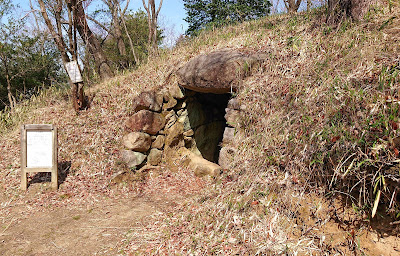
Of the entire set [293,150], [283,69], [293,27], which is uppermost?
[293,27]

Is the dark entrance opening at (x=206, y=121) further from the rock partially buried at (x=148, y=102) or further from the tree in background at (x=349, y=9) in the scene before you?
the tree in background at (x=349, y=9)

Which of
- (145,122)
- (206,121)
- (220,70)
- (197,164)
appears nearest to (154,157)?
(145,122)

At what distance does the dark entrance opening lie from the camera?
22.1 ft

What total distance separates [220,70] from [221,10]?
986cm

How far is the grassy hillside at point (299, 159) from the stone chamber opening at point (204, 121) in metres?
1.49

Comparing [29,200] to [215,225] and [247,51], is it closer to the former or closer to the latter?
[215,225]

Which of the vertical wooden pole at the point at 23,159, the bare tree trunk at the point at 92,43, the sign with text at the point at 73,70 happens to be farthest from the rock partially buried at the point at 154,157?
the bare tree trunk at the point at 92,43

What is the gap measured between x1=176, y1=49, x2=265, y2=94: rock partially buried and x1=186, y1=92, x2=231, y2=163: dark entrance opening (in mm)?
961

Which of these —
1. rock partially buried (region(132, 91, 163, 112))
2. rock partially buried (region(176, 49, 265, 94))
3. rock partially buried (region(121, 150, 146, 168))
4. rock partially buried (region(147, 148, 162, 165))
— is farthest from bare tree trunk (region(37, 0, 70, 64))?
rock partially buried (region(147, 148, 162, 165))

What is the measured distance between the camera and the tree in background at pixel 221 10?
42.9ft

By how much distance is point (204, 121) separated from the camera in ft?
24.0

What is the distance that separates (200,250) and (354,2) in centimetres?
507

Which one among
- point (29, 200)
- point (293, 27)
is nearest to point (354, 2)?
point (293, 27)

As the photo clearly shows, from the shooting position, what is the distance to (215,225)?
3.21 m
